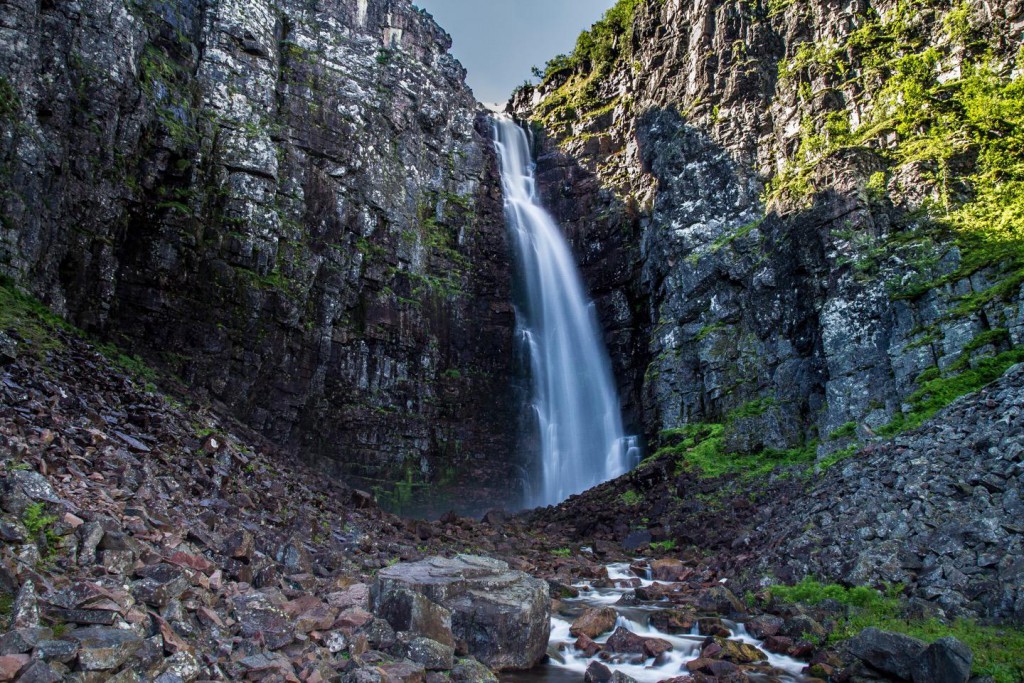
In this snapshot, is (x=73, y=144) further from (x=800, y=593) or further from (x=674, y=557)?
(x=800, y=593)

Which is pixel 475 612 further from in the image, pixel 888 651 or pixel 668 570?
pixel 668 570

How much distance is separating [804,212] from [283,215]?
20.9 metres

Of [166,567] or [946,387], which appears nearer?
[166,567]

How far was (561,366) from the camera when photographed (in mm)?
30734

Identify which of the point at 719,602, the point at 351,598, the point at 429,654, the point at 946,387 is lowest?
the point at 719,602

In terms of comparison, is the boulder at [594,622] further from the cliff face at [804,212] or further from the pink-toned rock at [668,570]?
the cliff face at [804,212]

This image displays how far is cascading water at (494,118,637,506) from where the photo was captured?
1125 inches

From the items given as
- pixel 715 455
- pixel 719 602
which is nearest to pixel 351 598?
pixel 719 602

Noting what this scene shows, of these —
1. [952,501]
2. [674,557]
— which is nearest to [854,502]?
[952,501]

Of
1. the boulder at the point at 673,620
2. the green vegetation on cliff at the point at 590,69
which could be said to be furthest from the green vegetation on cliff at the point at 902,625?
the green vegetation on cliff at the point at 590,69

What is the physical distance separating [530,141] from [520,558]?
29930 mm

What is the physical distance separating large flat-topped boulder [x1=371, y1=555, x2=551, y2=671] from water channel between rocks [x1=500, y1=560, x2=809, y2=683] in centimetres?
34

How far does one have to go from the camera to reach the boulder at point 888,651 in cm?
727

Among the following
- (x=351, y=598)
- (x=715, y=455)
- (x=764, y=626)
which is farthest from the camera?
(x=715, y=455)
